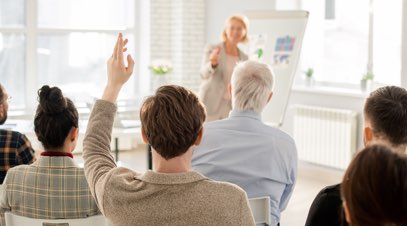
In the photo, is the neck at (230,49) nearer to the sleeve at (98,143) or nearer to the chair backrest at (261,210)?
the chair backrest at (261,210)

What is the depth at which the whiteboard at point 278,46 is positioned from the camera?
7148 millimetres

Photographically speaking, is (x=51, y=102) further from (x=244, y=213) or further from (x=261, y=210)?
(x=244, y=213)

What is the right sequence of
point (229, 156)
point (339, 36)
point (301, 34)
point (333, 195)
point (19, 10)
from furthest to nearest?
point (19, 10) < point (339, 36) < point (301, 34) < point (229, 156) < point (333, 195)

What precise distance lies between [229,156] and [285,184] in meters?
0.31

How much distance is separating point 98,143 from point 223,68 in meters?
4.63

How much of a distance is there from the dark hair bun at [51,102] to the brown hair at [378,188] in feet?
6.01

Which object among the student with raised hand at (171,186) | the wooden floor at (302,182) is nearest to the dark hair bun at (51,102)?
the student with raised hand at (171,186)

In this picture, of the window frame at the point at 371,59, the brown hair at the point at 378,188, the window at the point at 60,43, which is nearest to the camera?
the brown hair at the point at 378,188

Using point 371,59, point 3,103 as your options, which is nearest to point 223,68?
point 371,59

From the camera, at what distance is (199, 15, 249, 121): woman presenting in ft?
21.9

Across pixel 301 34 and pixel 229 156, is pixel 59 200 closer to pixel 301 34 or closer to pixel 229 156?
pixel 229 156

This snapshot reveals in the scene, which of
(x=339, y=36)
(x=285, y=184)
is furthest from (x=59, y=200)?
(x=339, y=36)

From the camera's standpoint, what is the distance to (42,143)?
2.96 m

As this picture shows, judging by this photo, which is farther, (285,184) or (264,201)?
(285,184)
